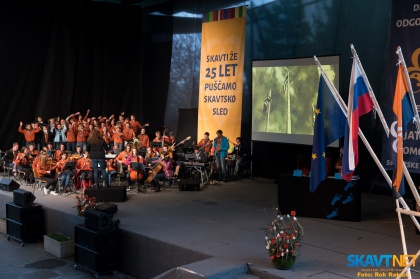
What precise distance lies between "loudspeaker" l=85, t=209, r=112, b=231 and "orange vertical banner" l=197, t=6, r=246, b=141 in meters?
9.20

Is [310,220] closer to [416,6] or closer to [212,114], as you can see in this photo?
[416,6]

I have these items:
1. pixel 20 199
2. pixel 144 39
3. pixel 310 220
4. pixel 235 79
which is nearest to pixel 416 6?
pixel 310 220

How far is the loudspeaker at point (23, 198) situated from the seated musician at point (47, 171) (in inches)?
82.2

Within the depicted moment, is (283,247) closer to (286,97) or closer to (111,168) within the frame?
(111,168)

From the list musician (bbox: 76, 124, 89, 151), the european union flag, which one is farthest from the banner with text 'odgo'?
musician (bbox: 76, 124, 89, 151)

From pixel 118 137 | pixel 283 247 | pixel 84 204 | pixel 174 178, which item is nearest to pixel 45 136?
pixel 118 137

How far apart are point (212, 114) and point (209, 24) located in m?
3.50

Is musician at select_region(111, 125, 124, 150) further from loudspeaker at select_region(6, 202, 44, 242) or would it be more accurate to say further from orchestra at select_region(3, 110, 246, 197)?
loudspeaker at select_region(6, 202, 44, 242)

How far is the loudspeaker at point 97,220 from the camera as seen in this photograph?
443 inches

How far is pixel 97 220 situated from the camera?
1125 cm

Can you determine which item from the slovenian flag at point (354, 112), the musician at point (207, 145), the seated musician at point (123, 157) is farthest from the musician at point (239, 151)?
the slovenian flag at point (354, 112)

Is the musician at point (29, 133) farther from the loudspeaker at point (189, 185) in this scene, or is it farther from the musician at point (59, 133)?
the loudspeaker at point (189, 185)

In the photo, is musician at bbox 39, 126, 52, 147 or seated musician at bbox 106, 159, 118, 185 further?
musician at bbox 39, 126, 52, 147

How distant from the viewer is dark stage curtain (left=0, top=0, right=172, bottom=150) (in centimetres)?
2439
